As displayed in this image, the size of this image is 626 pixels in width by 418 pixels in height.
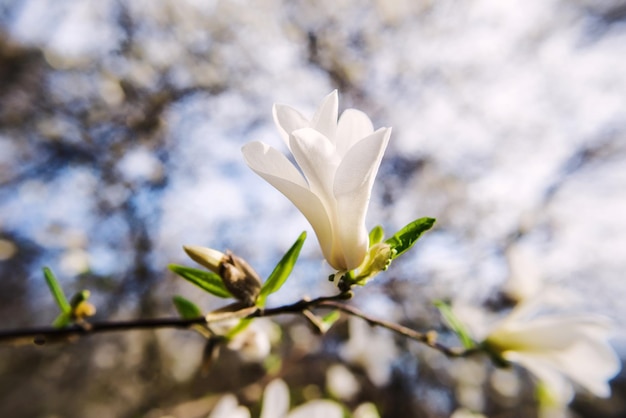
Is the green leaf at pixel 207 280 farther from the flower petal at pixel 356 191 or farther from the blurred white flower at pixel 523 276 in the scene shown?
the blurred white flower at pixel 523 276

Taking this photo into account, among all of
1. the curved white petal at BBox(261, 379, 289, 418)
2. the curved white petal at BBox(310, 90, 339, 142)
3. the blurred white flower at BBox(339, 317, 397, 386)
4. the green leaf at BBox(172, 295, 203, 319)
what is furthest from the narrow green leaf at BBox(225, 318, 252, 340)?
the blurred white flower at BBox(339, 317, 397, 386)

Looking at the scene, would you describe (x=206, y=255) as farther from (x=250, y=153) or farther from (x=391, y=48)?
(x=391, y=48)

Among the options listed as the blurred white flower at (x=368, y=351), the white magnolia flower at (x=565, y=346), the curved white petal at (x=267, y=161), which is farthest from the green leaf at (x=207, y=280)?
the blurred white flower at (x=368, y=351)

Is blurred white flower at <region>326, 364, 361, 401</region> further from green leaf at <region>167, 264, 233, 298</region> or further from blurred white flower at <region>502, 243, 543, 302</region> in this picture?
green leaf at <region>167, 264, 233, 298</region>

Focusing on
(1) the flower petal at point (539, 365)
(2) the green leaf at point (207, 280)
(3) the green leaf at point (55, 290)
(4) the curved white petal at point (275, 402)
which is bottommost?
(4) the curved white petal at point (275, 402)

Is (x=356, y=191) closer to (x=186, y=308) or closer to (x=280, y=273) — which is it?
(x=280, y=273)

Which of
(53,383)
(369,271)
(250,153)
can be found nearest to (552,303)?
(369,271)
